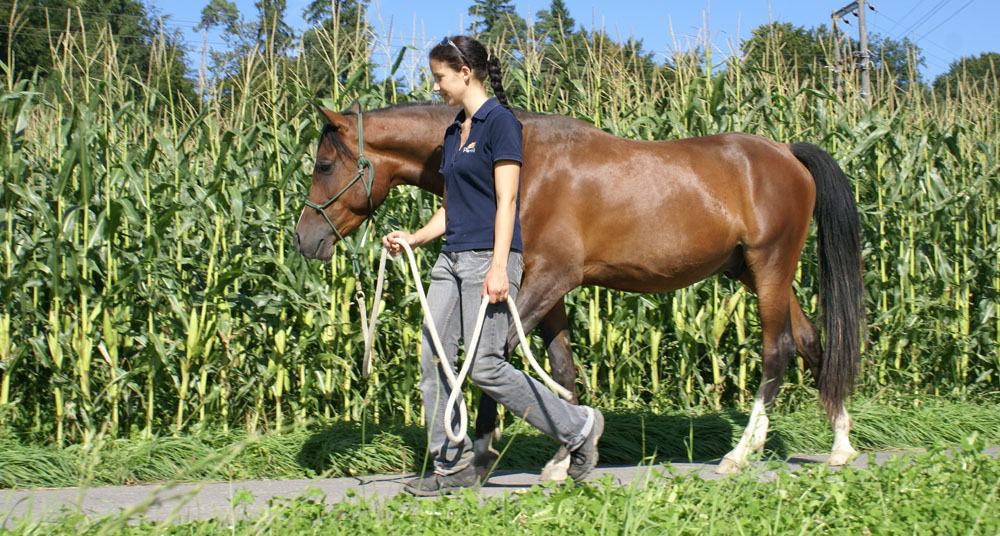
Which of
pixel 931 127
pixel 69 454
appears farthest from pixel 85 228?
pixel 931 127

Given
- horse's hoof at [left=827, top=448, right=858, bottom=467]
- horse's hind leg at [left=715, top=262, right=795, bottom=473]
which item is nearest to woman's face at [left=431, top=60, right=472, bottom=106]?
horse's hind leg at [left=715, top=262, right=795, bottom=473]

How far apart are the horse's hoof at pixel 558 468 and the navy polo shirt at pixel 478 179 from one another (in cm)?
120

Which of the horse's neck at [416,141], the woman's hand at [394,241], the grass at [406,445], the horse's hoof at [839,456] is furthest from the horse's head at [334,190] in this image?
the horse's hoof at [839,456]

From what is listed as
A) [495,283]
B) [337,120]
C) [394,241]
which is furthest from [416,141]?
[495,283]

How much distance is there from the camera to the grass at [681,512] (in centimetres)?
281

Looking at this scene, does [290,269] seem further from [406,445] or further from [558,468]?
[558,468]

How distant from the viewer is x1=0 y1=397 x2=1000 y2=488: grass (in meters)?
4.21

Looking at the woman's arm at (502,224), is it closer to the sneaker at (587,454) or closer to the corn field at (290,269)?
the sneaker at (587,454)

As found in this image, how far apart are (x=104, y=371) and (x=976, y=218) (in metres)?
6.37

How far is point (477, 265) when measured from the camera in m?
3.67

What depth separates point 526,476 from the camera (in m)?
4.39

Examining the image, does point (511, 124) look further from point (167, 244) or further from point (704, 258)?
point (167, 244)

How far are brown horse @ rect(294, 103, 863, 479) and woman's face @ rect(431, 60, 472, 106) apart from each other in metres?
0.60

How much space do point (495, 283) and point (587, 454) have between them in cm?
98
